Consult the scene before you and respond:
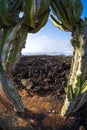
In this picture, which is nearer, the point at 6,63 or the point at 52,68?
the point at 6,63

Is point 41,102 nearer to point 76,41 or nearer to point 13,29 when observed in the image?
point 76,41

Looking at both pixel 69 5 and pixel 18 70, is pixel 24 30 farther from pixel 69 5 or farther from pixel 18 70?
pixel 18 70

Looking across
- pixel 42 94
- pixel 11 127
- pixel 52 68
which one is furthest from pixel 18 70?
pixel 11 127

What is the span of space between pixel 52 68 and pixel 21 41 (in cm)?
184

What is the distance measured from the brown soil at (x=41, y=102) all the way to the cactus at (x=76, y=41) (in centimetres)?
32

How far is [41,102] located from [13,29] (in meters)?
1.25

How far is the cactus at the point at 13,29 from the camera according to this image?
4309 millimetres

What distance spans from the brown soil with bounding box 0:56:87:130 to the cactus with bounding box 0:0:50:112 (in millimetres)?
390

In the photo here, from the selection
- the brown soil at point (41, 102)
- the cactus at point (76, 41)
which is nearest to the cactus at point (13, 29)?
the cactus at point (76, 41)

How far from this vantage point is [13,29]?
14.4 ft

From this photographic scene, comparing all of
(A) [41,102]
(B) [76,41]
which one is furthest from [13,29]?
(A) [41,102]

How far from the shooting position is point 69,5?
448 cm

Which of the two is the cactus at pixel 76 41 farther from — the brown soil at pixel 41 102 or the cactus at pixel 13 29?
the brown soil at pixel 41 102

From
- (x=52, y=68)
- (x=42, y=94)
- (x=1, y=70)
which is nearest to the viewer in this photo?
(x=1, y=70)
